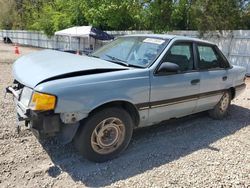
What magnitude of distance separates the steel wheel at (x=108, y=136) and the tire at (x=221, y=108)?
2528mm

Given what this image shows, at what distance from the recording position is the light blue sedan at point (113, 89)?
3332 mm

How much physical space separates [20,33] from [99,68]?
35306mm

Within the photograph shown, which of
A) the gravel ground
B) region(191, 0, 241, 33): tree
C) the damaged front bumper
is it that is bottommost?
the gravel ground

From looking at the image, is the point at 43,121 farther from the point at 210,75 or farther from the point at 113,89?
the point at 210,75

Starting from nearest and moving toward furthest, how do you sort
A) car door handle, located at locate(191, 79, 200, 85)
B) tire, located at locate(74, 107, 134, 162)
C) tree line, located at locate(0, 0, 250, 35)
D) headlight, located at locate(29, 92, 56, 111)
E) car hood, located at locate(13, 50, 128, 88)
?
headlight, located at locate(29, 92, 56, 111) → car hood, located at locate(13, 50, 128, 88) → tire, located at locate(74, 107, 134, 162) → car door handle, located at locate(191, 79, 200, 85) → tree line, located at locate(0, 0, 250, 35)

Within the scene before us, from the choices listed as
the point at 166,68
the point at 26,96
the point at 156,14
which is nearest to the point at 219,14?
the point at 156,14

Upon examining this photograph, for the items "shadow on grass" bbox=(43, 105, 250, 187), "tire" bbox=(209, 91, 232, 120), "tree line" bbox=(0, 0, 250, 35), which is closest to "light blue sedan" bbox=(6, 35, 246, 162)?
"shadow on grass" bbox=(43, 105, 250, 187)

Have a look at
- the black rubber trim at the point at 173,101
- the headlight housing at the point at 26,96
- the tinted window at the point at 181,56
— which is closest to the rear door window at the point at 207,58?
the tinted window at the point at 181,56

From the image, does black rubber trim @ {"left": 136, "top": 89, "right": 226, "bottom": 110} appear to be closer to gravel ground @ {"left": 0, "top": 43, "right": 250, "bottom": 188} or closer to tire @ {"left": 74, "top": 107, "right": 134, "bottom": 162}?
tire @ {"left": 74, "top": 107, "right": 134, "bottom": 162}

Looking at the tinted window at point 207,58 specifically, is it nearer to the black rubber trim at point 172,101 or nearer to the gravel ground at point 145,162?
the black rubber trim at point 172,101

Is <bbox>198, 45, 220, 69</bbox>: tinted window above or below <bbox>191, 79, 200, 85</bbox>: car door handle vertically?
above

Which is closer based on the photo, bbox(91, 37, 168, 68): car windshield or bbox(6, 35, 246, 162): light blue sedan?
bbox(6, 35, 246, 162): light blue sedan

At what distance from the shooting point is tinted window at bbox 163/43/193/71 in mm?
4410

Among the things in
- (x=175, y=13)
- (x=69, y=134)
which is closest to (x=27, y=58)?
(x=69, y=134)
